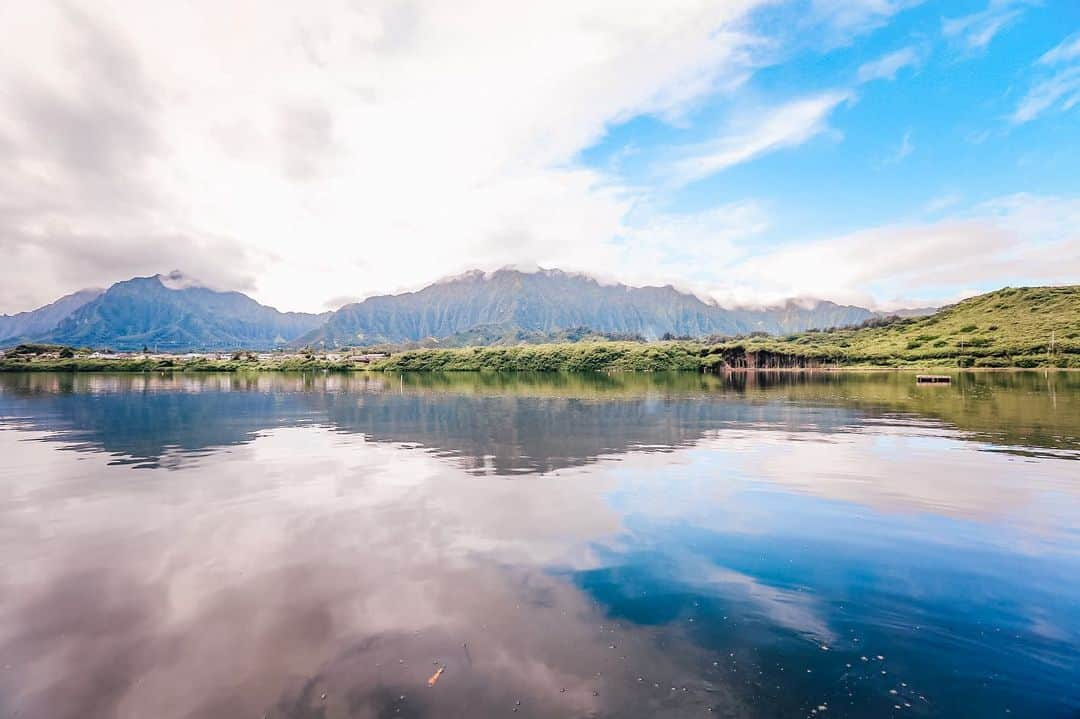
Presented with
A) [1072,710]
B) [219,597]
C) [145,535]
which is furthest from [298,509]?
[1072,710]

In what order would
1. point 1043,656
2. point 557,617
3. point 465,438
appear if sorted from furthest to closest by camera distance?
point 465,438 < point 557,617 < point 1043,656

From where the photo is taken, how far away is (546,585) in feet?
55.3

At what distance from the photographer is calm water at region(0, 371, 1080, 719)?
37.4ft

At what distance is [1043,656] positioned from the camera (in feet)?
41.1

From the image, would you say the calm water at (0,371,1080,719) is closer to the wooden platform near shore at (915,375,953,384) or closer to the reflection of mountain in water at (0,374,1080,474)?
the reflection of mountain in water at (0,374,1080,474)

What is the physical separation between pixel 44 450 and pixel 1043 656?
61.2 m

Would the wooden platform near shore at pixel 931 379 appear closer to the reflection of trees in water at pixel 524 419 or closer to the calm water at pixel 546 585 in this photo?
the reflection of trees in water at pixel 524 419

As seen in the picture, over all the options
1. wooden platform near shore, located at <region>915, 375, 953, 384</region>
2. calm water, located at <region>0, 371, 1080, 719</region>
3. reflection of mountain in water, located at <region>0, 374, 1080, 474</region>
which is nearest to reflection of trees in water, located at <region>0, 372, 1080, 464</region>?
reflection of mountain in water, located at <region>0, 374, 1080, 474</region>

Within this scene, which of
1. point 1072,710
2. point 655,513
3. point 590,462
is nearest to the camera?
point 1072,710

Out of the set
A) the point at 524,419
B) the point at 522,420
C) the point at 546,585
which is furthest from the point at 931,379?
the point at 546,585

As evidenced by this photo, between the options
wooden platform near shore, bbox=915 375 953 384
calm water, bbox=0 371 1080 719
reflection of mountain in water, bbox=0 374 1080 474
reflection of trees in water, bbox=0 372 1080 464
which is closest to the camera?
calm water, bbox=0 371 1080 719

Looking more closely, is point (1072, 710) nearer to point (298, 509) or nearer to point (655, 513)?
point (655, 513)

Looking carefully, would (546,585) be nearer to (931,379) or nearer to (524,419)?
(524,419)

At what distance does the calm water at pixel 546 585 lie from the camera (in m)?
11.4
